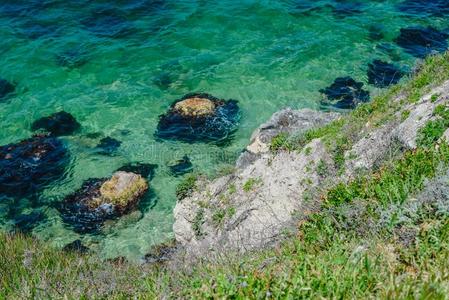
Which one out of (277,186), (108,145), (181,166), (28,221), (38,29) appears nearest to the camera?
(277,186)

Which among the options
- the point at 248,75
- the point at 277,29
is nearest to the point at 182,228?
the point at 248,75

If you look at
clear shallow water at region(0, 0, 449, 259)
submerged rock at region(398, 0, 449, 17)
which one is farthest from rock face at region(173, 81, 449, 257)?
submerged rock at region(398, 0, 449, 17)

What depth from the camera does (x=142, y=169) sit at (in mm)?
18109

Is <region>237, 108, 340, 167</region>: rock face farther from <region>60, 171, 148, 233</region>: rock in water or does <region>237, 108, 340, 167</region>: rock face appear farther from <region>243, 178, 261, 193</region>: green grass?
<region>60, 171, 148, 233</region>: rock in water

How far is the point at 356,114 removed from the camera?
49.9 ft

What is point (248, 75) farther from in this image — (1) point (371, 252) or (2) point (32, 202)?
(1) point (371, 252)

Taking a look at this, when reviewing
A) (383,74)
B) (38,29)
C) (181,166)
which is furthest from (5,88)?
(383,74)

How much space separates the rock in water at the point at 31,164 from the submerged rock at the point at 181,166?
4161 mm

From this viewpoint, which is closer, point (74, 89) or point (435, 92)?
point (435, 92)

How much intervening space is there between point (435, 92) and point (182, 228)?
7.91m

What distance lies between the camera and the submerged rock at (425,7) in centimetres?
2790

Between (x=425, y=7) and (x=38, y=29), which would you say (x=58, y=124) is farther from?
(x=425, y=7)

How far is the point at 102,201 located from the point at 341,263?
455 inches

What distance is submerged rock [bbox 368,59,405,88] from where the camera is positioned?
2212 centimetres
